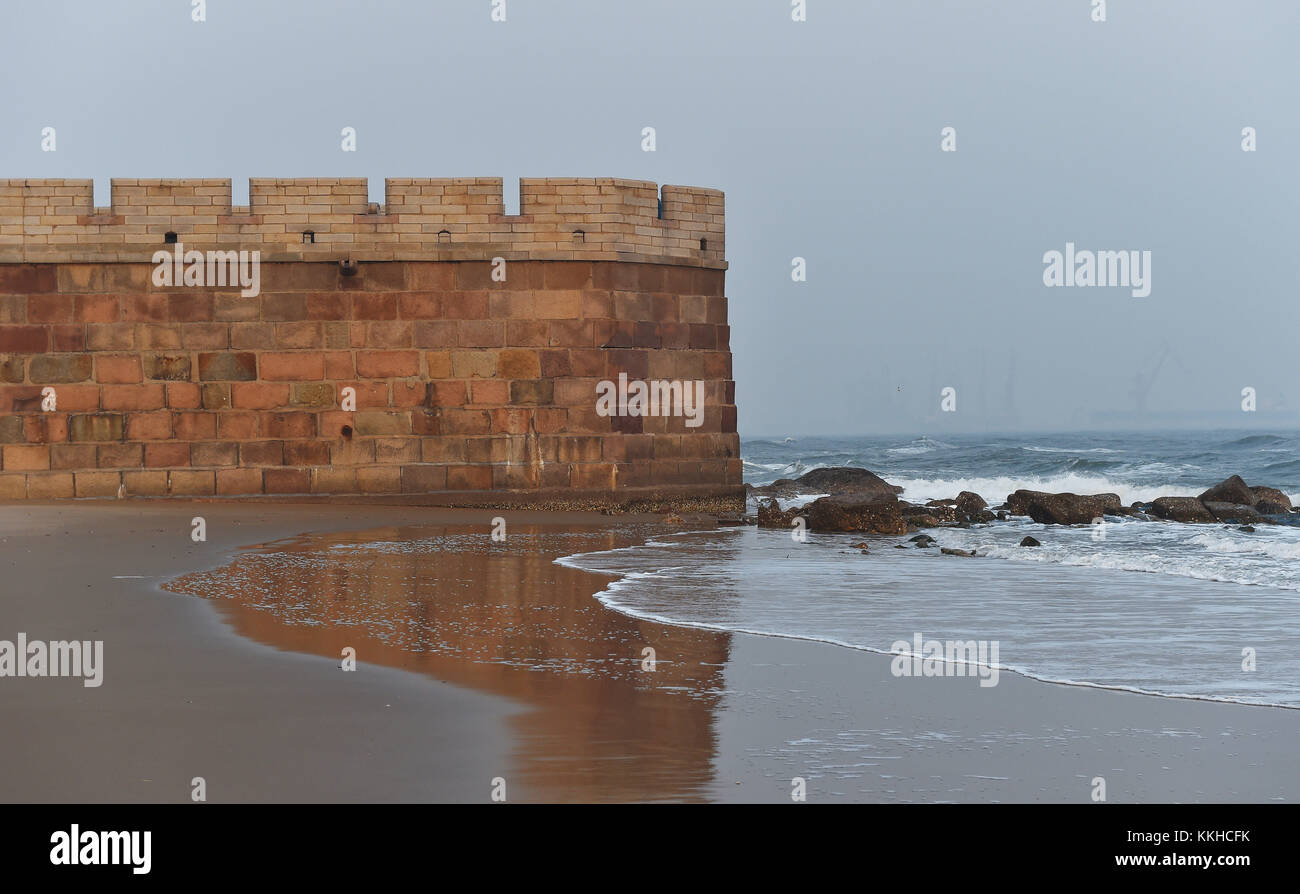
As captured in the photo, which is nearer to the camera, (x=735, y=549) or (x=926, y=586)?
(x=926, y=586)

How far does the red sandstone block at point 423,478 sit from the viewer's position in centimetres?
1691

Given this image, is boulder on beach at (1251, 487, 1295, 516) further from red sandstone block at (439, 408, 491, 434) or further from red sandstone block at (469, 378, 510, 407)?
red sandstone block at (439, 408, 491, 434)

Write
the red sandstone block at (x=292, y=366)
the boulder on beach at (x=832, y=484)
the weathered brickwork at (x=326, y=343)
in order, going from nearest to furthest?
the weathered brickwork at (x=326, y=343), the red sandstone block at (x=292, y=366), the boulder on beach at (x=832, y=484)

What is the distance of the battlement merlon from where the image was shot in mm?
16594

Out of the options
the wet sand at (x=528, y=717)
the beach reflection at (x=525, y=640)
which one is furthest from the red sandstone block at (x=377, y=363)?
the wet sand at (x=528, y=717)

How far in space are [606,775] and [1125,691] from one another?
2.77 meters

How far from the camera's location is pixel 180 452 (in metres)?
16.8

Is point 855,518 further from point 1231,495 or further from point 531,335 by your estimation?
point 1231,495

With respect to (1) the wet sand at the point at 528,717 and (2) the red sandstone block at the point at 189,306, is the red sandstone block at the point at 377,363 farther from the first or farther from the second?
(1) the wet sand at the point at 528,717

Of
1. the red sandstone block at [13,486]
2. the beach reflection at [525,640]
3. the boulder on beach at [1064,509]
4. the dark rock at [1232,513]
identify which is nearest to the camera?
the beach reflection at [525,640]

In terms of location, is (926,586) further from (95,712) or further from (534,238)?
(534,238)

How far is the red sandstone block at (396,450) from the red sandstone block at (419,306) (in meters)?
1.52

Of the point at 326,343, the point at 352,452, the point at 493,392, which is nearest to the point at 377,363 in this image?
the point at 326,343
